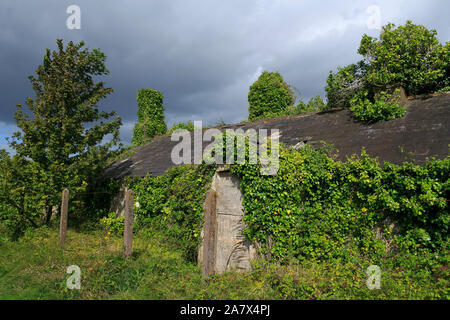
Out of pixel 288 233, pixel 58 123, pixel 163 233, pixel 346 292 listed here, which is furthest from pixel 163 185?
pixel 346 292

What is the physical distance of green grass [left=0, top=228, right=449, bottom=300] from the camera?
479 cm

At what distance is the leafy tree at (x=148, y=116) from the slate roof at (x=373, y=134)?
12.2 metres

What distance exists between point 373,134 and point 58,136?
10.8 metres

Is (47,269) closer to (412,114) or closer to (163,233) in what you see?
(163,233)

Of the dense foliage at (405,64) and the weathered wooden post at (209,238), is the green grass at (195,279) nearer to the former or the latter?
the weathered wooden post at (209,238)

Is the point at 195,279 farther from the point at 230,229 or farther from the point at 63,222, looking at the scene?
the point at 63,222

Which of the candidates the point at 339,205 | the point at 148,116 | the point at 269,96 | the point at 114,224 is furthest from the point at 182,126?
the point at 339,205

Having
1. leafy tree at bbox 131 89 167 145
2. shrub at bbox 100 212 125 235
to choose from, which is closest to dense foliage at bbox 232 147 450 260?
shrub at bbox 100 212 125 235

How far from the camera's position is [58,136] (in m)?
9.69

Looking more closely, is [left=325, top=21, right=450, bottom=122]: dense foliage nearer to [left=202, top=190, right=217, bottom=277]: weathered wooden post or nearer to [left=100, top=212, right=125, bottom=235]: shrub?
[left=202, top=190, right=217, bottom=277]: weathered wooden post

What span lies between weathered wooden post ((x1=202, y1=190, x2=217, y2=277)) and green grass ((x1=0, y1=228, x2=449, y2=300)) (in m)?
0.24

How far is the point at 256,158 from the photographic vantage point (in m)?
6.49

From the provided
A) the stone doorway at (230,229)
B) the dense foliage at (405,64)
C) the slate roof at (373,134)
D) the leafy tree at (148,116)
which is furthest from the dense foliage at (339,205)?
the leafy tree at (148,116)

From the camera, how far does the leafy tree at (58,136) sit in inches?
361
